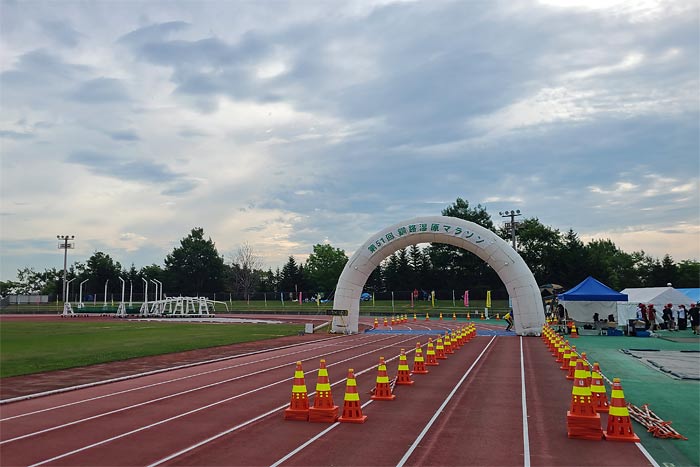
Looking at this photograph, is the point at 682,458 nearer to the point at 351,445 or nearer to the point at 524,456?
the point at 524,456

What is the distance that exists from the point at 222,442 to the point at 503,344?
70.5 feet

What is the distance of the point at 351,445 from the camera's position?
8992 mm

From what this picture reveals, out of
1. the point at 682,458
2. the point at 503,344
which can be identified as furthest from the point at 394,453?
the point at 503,344

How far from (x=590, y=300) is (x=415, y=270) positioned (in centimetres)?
6603

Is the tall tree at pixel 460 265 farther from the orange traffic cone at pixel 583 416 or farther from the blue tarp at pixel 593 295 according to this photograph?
the orange traffic cone at pixel 583 416

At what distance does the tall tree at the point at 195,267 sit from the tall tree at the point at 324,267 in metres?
18.7

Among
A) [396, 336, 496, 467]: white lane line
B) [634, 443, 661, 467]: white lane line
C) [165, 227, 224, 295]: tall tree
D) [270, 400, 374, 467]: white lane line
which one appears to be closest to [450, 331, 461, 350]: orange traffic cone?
[396, 336, 496, 467]: white lane line

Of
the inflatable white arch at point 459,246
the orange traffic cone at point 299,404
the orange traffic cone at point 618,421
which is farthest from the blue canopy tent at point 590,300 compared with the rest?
the orange traffic cone at point 299,404

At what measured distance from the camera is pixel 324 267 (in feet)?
373

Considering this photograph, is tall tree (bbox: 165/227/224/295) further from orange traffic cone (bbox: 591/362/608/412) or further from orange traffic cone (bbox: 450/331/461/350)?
orange traffic cone (bbox: 591/362/608/412)

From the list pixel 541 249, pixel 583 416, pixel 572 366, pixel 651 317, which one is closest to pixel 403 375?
pixel 572 366

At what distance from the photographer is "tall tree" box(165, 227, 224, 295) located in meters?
114

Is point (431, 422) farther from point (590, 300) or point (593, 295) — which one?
point (593, 295)

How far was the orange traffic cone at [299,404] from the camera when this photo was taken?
1059 cm
